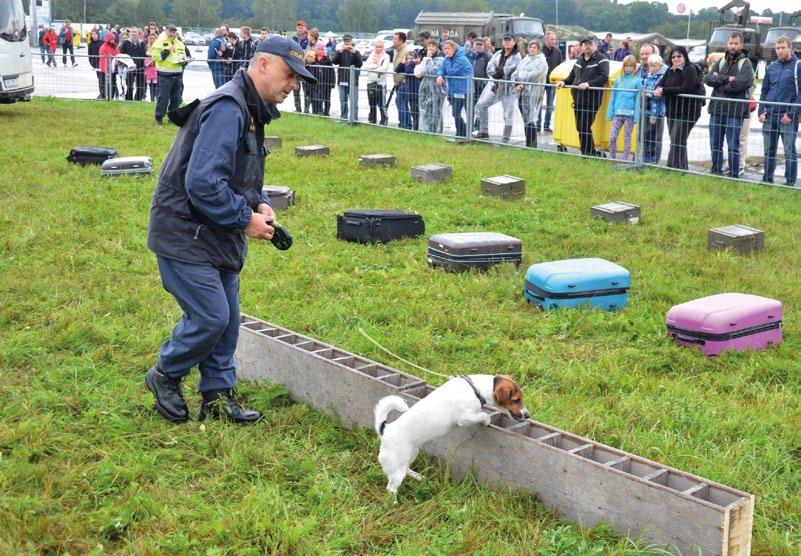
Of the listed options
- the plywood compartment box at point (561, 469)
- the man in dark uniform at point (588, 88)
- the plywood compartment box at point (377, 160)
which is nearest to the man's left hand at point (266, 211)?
the plywood compartment box at point (561, 469)

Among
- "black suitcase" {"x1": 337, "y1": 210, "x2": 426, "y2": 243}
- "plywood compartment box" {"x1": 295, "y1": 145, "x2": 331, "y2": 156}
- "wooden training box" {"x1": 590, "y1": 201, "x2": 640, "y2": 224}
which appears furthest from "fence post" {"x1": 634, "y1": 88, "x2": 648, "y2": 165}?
"black suitcase" {"x1": 337, "y1": 210, "x2": 426, "y2": 243}

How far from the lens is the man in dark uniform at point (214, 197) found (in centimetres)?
459

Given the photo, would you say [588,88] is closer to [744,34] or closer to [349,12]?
[744,34]

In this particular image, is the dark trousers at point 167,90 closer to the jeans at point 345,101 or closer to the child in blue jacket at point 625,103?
the jeans at point 345,101

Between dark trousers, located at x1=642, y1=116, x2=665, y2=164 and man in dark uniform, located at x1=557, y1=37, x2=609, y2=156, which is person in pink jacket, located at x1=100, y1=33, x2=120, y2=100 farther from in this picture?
dark trousers, located at x1=642, y1=116, x2=665, y2=164

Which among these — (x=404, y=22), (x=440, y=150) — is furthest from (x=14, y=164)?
(x=404, y=22)

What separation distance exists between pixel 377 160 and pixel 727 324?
8.31 meters

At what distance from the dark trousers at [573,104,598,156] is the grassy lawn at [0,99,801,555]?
3.18 metres

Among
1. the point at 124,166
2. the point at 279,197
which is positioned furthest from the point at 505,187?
the point at 124,166

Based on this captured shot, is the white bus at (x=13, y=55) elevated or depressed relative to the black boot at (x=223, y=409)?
elevated

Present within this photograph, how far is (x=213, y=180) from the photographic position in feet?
14.8

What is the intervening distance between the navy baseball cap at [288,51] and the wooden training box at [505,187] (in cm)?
754

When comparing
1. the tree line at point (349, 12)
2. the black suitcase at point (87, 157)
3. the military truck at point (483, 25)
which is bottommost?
the black suitcase at point (87, 157)

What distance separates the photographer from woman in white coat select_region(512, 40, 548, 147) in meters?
16.6
